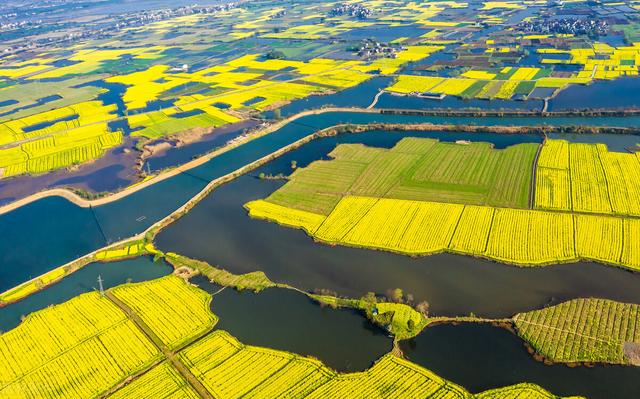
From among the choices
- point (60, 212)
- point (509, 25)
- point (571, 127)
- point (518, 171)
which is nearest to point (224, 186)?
point (60, 212)

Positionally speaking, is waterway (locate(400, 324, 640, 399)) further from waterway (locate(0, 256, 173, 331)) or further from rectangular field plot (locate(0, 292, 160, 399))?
waterway (locate(0, 256, 173, 331))

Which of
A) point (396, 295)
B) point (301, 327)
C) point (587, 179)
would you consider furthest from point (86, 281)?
point (587, 179)

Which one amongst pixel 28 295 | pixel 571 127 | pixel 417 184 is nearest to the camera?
pixel 28 295

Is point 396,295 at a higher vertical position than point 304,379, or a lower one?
higher

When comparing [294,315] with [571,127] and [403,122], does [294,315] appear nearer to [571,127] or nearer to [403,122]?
[403,122]

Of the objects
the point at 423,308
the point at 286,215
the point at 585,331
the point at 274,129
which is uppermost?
the point at 274,129

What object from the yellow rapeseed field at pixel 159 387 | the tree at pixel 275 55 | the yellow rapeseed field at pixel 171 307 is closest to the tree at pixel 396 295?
the yellow rapeseed field at pixel 171 307

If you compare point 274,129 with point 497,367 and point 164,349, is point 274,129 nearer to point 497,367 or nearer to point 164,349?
point 164,349
